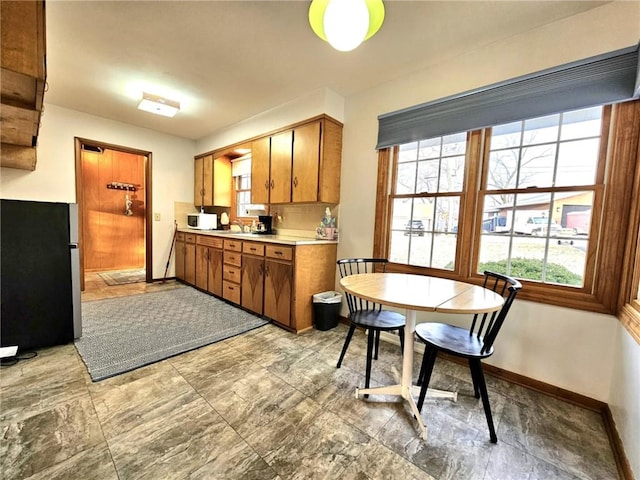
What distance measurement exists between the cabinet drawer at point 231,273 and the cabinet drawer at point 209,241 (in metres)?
0.35

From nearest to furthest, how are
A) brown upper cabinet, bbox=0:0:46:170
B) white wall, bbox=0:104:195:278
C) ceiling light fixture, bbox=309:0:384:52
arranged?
brown upper cabinet, bbox=0:0:46:170
ceiling light fixture, bbox=309:0:384:52
white wall, bbox=0:104:195:278

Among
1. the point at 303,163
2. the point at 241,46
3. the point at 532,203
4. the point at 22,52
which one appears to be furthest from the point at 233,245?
the point at 532,203

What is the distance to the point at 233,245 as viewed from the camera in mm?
3389

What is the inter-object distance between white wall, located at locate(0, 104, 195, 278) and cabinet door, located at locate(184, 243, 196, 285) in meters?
0.55

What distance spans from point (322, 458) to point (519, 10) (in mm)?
2945

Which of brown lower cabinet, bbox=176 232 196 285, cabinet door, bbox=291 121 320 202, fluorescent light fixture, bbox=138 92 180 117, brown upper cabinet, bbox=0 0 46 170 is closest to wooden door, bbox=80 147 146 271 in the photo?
brown lower cabinet, bbox=176 232 196 285

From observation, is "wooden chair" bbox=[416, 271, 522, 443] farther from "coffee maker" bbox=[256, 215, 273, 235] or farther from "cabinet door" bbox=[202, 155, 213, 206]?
"cabinet door" bbox=[202, 155, 213, 206]

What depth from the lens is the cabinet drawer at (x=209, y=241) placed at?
3666 mm

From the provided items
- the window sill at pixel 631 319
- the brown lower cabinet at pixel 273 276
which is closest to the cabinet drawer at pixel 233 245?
the brown lower cabinet at pixel 273 276

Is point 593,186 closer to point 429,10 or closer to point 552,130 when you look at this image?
point 552,130

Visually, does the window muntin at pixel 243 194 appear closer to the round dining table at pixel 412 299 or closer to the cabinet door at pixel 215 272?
the cabinet door at pixel 215 272

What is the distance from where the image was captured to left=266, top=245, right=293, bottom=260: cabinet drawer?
2.71 metres

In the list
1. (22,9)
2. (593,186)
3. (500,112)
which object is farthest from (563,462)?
(22,9)

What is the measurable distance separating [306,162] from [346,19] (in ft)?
5.64
